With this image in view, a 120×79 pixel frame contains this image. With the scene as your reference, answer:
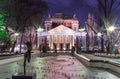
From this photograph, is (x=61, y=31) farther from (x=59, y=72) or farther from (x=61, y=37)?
(x=59, y=72)

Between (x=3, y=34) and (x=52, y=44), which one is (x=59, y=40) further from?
(x=3, y=34)

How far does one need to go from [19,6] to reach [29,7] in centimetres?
309

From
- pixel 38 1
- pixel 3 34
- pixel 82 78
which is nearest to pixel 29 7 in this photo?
pixel 38 1

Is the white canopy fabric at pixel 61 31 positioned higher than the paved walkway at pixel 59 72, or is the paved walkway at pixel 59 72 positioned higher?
the white canopy fabric at pixel 61 31

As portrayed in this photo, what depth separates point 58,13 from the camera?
7101 inches

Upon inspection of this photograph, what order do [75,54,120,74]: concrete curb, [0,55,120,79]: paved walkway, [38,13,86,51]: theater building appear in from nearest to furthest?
[0,55,120,79]: paved walkway → [75,54,120,74]: concrete curb → [38,13,86,51]: theater building

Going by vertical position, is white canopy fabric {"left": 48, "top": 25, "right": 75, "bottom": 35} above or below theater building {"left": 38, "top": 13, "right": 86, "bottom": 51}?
above

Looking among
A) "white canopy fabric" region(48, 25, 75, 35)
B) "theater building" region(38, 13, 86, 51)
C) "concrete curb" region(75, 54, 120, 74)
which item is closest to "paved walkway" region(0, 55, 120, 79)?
"concrete curb" region(75, 54, 120, 74)

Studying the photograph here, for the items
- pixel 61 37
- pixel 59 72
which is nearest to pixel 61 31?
pixel 61 37

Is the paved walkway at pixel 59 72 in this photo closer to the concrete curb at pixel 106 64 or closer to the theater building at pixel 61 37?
the concrete curb at pixel 106 64

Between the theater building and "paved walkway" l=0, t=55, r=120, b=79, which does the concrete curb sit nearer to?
"paved walkway" l=0, t=55, r=120, b=79

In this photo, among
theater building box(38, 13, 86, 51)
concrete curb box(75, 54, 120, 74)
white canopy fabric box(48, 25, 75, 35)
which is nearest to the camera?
concrete curb box(75, 54, 120, 74)

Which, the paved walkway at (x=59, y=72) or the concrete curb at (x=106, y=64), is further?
the concrete curb at (x=106, y=64)

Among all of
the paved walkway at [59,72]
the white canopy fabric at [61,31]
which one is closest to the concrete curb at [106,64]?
the paved walkway at [59,72]
